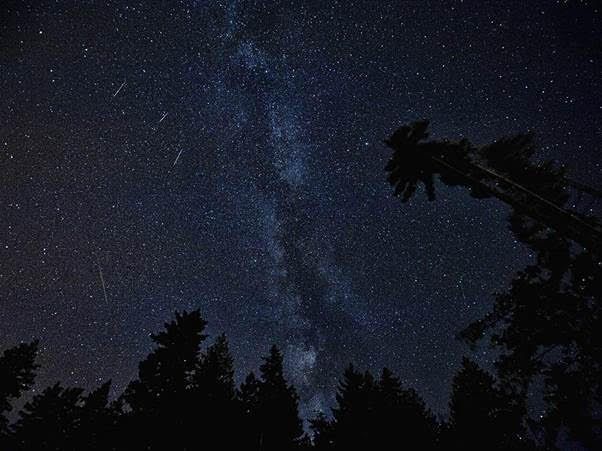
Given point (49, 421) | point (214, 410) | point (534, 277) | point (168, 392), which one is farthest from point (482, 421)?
point (49, 421)

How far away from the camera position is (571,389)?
13.6 m

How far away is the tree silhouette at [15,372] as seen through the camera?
2094 cm

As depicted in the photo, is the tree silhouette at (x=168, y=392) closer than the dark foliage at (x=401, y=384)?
No

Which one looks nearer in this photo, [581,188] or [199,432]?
[581,188]

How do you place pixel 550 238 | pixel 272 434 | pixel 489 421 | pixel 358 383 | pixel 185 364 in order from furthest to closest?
1. pixel 358 383
2. pixel 489 421
3. pixel 272 434
4. pixel 185 364
5. pixel 550 238

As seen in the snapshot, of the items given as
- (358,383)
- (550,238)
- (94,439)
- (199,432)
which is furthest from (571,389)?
(94,439)

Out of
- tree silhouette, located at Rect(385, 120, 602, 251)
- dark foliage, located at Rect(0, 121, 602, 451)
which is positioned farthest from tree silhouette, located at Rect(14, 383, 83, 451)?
tree silhouette, located at Rect(385, 120, 602, 251)

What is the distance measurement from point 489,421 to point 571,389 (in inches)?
333

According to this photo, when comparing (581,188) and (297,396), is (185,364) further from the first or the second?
(581,188)

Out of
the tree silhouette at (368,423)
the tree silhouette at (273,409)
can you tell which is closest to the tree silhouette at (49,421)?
the tree silhouette at (273,409)

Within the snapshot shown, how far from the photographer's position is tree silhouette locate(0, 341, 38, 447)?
20.9 m

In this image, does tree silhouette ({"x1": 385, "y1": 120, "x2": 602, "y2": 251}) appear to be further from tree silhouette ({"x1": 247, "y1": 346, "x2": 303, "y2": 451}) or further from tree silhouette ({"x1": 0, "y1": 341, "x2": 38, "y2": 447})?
tree silhouette ({"x1": 0, "y1": 341, "x2": 38, "y2": 447})

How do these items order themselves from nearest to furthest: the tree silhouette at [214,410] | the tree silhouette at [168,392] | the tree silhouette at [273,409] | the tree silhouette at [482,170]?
the tree silhouette at [482,170], the tree silhouette at [168,392], the tree silhouette at [214,410], the tree silhouette at [273,409]

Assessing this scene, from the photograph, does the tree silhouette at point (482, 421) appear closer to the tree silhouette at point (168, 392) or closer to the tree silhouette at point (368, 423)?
the tree silhouette at point (368, 423)
